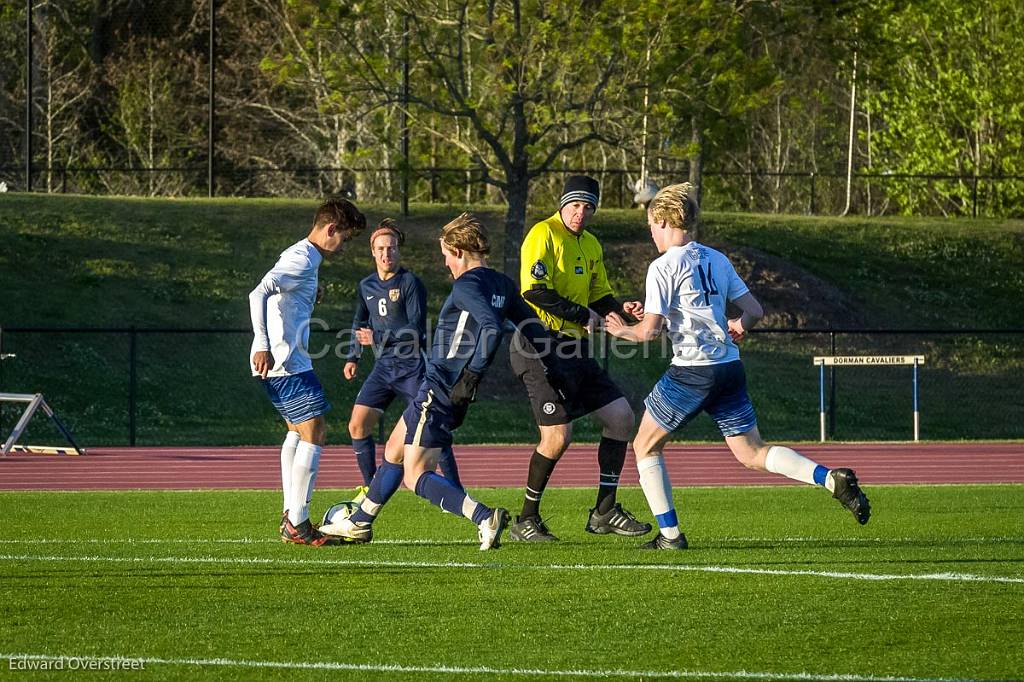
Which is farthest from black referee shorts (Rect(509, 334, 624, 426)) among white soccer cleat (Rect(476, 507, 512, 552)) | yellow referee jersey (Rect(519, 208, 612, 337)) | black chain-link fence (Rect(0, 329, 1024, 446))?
black chain-link fence (Rect(0, 329, 1024, 446))

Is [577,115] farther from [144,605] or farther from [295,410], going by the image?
[144,605]

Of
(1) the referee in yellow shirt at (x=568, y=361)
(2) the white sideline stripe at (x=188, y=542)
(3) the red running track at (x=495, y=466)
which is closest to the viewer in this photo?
(1) the referee in yellow shirt at (x=568, y=361)

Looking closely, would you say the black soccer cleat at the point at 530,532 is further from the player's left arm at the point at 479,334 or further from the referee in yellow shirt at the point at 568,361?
the player's left arm at the point at 479,334

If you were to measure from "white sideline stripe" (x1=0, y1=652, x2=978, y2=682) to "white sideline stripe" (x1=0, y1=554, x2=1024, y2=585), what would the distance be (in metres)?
2.43

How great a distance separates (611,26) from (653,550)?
17037mm

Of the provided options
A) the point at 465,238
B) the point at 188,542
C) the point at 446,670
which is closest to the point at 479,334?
the point at 465,238

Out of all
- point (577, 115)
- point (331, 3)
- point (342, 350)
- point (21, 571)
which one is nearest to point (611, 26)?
point (577, 115)

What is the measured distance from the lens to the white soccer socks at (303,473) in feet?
32.1

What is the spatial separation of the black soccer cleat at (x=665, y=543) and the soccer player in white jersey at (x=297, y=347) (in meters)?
1.98

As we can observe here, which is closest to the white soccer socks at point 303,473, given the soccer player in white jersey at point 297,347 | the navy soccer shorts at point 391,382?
the soccer player in white jersey at point 297,347

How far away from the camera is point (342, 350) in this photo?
1081 inches

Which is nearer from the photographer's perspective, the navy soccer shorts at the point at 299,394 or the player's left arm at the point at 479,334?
the player's left arm at the point at 479,334

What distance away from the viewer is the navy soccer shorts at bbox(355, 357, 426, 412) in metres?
11.8

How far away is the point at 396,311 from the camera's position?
12.1 m
